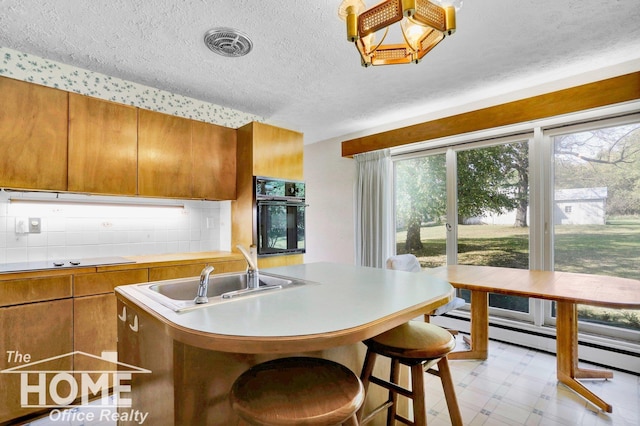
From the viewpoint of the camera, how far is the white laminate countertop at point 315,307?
36.7 inches

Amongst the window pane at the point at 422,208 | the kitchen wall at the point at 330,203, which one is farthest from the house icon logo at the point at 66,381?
the window pane at the point at 422,208

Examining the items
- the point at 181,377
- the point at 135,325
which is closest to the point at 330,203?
the point at 135,325

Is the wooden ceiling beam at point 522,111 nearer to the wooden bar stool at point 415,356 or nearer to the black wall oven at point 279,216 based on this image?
the black wall oven at point 279,216

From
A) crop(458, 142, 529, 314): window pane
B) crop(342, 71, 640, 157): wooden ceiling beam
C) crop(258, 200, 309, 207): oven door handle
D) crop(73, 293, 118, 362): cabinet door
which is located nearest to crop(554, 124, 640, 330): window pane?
crop(458, 142, 529, 314): window pane

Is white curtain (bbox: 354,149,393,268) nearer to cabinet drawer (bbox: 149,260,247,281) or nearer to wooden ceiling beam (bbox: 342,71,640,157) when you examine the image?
wooden ceiling beam (bbox: 342,71,640,157)

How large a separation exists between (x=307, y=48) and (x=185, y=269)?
6.51 feet

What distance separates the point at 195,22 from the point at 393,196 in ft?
9.42

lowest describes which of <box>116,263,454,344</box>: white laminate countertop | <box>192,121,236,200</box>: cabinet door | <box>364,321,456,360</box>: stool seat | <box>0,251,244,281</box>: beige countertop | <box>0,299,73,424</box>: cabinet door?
<box>0,299,73,424</box>: cabinet door

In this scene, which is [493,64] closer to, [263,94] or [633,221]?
[633,221]

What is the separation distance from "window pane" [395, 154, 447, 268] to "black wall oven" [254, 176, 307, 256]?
1.33 meters

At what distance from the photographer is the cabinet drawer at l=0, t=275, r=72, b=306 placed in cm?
190

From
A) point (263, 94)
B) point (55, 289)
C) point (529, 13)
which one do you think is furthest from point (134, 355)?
point (529, 13)

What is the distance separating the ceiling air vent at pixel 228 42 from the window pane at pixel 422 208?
2426 millimetres

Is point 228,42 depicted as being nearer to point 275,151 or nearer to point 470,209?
point 275,151
